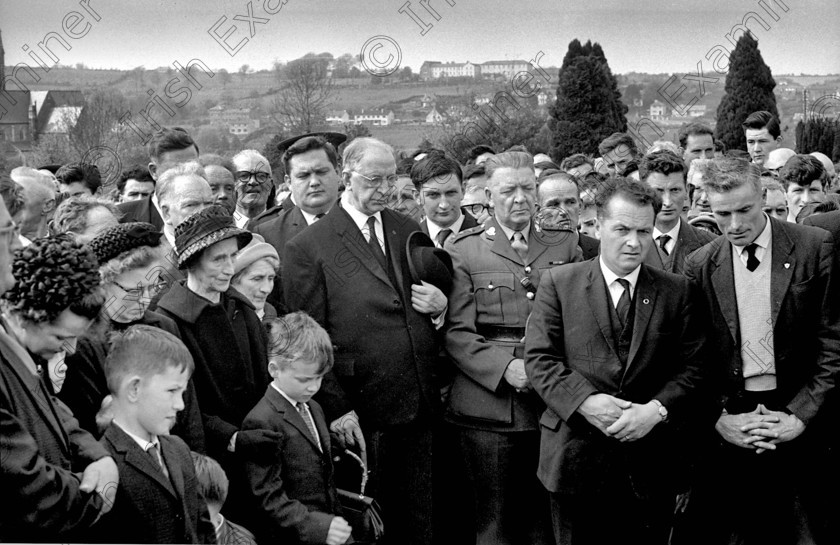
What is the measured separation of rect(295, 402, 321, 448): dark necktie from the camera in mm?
4109

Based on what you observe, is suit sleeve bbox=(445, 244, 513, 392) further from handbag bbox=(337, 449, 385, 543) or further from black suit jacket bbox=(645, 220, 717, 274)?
black suit jacket bbox=(645, 220, 717, 274)

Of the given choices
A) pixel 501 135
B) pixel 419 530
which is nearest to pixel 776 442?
pixel 419 530

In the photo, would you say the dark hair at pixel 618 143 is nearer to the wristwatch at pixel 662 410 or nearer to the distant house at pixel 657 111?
the wristwatch at pixel 662 410

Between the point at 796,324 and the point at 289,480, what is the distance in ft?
8.64

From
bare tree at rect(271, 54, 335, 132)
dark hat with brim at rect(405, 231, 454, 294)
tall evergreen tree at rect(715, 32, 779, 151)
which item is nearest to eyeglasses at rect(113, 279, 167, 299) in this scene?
dark hat with brim at rect(405, 231, 454, 294)

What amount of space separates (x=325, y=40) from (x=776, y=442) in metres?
8.38

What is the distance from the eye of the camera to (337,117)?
18.2m

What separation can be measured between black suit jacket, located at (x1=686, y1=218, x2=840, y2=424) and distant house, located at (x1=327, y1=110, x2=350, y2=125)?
13.9 metres

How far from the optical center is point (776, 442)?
4.52m

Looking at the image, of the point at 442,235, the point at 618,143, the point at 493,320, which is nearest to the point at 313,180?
the point at 442,235

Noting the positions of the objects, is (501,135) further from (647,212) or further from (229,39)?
(647,212)

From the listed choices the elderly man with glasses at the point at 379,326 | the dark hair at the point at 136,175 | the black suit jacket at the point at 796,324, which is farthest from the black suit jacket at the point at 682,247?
the dark hair at the point at 136,175

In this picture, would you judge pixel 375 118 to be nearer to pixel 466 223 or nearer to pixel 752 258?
pixel 466 223

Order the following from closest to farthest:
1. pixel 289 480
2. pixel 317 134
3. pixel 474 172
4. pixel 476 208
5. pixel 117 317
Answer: pixel 117 317 < pixel 289 480 < pixel 317 134 < pixel 476 208 < pixel 474 172
